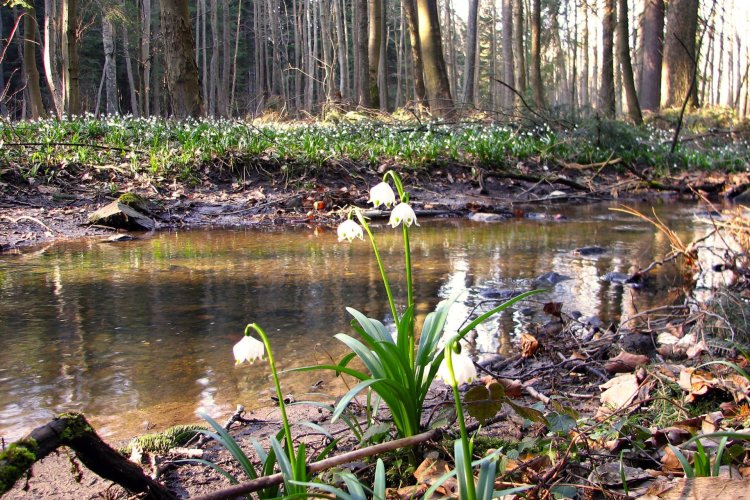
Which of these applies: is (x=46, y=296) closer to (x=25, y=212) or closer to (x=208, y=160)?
(x=25, y=212)

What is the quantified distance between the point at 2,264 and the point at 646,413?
620 cm

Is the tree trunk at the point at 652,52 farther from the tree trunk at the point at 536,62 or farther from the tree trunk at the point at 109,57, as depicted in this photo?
the tree trunk at the point at 109,57

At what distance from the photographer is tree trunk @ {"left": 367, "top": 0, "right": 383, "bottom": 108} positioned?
19344 millimetres

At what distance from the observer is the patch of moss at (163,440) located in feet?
7.92

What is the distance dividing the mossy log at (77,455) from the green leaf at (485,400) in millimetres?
972

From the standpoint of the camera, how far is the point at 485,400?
211cm

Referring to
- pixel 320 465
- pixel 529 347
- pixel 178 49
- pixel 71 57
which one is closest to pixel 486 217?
pixel 529 347

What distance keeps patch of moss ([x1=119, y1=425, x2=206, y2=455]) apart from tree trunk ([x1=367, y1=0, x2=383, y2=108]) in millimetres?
17372

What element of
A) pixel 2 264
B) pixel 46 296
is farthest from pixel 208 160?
pixel 46 296

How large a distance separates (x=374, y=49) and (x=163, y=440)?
18.6 m

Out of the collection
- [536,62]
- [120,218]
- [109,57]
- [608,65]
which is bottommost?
[120,218]

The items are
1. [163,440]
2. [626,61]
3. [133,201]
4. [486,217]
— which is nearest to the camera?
[163,440]

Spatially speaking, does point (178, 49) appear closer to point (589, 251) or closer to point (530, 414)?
point (589, 251)

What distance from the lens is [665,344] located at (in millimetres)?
3451
